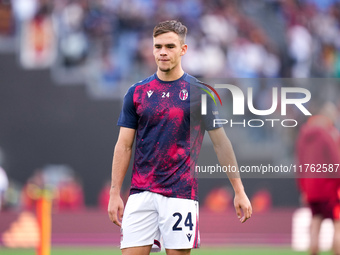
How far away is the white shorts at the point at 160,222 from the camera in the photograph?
4.72 meters

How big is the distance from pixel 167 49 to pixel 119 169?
89 centimetres

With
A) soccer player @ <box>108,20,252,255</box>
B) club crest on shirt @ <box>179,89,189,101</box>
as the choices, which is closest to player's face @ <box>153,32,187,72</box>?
soccer player @ <box>108,20,252,255</box>

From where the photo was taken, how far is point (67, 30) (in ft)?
49.1

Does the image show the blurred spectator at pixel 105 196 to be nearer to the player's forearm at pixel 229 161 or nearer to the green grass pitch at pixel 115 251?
the green grass pitch at pixel 115 251

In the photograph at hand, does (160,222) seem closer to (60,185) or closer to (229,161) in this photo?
(229,161)

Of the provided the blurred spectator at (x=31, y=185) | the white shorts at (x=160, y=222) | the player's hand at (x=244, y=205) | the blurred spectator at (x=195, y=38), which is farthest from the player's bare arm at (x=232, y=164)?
the blurred spectator at (x=195, y=38)

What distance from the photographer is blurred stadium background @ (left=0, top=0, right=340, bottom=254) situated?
14180mm

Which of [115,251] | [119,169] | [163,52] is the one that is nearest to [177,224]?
[119,169]

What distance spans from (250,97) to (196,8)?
2.87 m

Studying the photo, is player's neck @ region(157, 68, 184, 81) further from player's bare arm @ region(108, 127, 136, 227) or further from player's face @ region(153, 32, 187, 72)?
player's bare arm @ region(108, 127, 136, 227)

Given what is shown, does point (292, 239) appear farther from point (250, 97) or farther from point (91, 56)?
point (91, 56)

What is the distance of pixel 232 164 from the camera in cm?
482

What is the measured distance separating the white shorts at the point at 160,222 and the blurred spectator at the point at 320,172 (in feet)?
11.1

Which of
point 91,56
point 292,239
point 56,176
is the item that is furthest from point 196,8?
point 292,239
